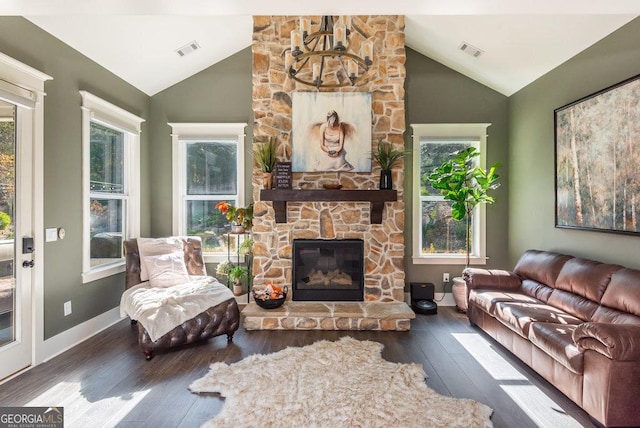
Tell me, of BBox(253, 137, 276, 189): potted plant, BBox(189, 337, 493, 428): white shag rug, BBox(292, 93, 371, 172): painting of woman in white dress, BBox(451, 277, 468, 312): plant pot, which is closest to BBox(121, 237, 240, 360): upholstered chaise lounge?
BBox(189, 337, 493, 428): white shag rug

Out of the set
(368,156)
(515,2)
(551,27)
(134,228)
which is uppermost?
(551,27)

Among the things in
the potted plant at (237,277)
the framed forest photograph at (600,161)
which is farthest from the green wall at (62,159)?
the framed forest photograph at (600,161)

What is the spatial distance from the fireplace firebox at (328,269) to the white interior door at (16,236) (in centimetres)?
255

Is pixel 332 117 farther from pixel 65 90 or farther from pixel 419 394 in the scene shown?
pixel 419 394

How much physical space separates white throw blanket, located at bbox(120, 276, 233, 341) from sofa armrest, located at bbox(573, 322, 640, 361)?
2987 mm

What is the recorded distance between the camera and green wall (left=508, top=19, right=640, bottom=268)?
299cm

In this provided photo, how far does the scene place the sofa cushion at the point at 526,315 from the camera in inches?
111

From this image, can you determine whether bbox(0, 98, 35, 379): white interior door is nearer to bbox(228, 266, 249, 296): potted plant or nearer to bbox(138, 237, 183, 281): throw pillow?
bbox(138, 237, 183, 281): throw pillow

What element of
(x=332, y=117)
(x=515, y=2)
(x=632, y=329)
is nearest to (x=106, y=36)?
(x=332, y=117)

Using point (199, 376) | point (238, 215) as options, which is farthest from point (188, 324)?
point (238, 215)

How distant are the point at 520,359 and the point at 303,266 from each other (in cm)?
243

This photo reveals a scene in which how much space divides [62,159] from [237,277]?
7.54 feet

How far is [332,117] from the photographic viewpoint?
4234mm

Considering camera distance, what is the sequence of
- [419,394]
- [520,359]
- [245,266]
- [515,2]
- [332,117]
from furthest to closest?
[245,266] < [332,117] < [520,359] < [419,394] < [515,2]
